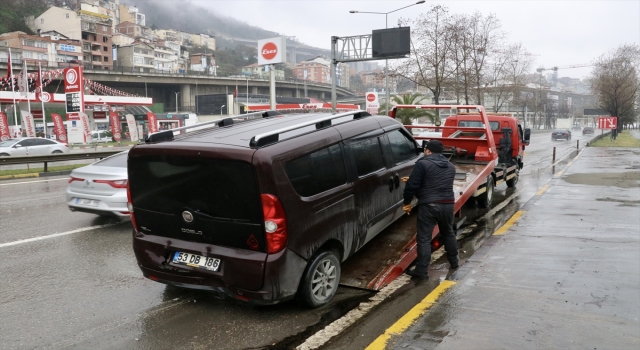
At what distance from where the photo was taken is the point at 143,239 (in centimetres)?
471

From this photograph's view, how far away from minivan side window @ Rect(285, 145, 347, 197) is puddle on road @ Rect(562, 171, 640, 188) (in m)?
11.9

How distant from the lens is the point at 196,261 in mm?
4391

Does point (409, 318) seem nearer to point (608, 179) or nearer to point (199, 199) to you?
point (199, 199)

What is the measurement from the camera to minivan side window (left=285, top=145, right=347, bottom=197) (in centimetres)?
427

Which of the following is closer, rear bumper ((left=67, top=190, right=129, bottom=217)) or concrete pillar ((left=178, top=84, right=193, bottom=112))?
rear bumper ((left=67, top=190, right=129, bottom=217))

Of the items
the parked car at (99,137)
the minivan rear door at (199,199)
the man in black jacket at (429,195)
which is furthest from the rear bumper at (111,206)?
the parked car at (99,137)

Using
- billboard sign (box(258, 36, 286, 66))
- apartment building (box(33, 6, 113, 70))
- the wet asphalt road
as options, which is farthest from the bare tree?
apartment building (box(33, 6, 113, 70))

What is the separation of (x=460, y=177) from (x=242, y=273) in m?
5.08

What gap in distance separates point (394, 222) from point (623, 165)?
18006mm

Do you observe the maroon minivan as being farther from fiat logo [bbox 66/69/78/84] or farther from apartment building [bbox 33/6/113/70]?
apartment building [bbox 33/6/113/70]

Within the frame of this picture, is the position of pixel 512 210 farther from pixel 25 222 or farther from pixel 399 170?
pixel 25 222

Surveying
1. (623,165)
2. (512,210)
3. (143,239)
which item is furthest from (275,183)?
(623,165)

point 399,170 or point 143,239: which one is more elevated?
point 399,170

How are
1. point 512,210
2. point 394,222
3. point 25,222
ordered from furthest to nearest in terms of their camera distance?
1. point 512,210
2. point 25,222
3. point 394,222
